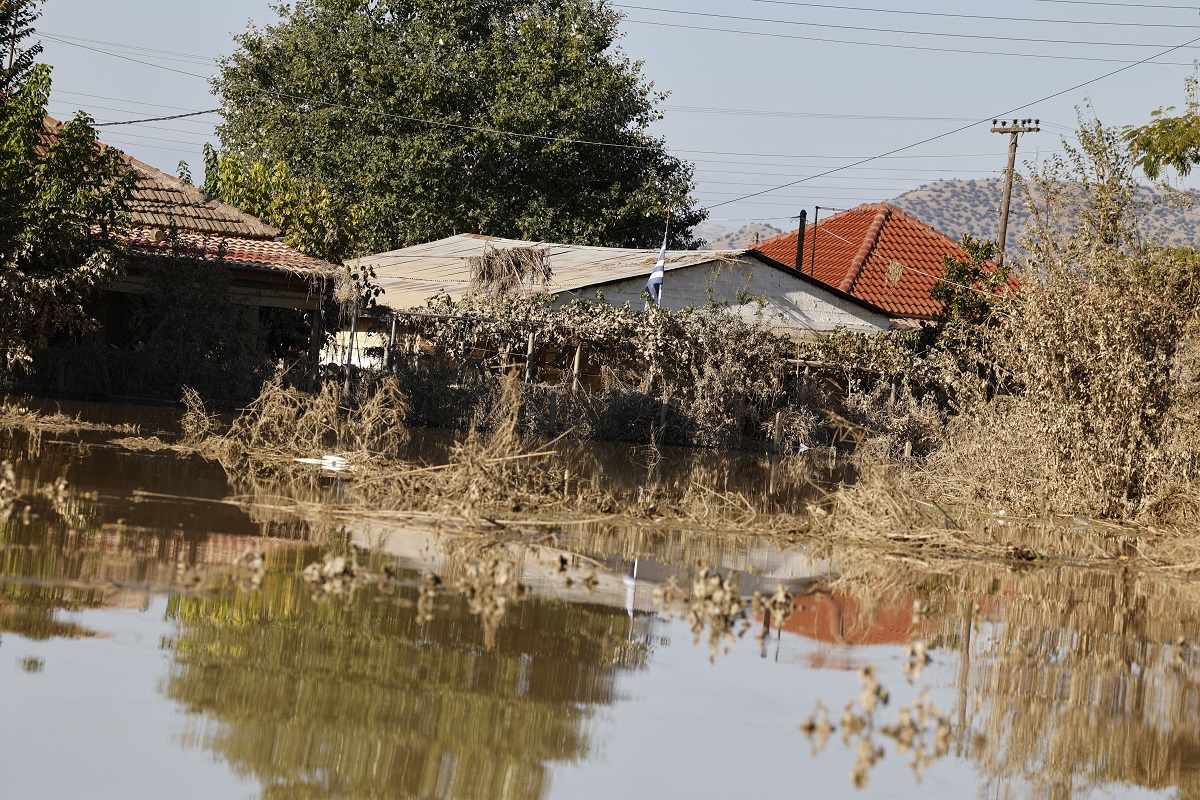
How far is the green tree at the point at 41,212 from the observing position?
20953 millimetres

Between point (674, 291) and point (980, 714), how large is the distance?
22854 mm

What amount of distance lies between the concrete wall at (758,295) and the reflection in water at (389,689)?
20.4 metres

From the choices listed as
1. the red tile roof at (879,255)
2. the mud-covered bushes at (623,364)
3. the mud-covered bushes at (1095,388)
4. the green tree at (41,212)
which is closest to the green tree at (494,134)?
the red tile roof at (879,255)

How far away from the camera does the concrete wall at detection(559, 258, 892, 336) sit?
2892 cm

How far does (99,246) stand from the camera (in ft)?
73.9

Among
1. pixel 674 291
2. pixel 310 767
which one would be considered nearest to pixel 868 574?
pixel 310 767

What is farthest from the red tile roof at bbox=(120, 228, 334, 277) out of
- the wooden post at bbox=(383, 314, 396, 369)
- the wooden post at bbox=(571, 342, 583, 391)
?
the wooden post at bbox=(571, 342, 583, 391)

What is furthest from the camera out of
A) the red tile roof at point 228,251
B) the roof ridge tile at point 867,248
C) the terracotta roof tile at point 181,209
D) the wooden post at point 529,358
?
the roof ridge tile at point 867,248

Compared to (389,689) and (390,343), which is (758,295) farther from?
(389,689)

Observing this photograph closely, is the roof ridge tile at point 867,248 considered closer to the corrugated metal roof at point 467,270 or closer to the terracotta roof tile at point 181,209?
the corrugated metal roof at point 467,270

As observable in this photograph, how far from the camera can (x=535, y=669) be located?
688 cm

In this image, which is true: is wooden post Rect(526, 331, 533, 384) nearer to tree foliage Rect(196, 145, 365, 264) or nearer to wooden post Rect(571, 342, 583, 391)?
wooden post Rect(571, 342, 583, 391)

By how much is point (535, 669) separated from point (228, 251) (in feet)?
70.0

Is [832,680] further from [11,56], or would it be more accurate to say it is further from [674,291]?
[674,291]
